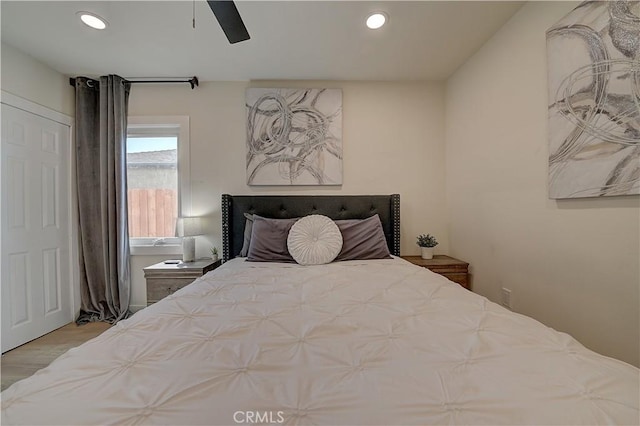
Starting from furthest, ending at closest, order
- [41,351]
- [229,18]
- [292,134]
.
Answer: [292,134] → [41,351] → [229,18]

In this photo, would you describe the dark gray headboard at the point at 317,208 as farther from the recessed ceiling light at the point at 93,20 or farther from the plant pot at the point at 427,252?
the recessed ceiling light at the point at 93,20

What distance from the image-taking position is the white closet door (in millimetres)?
2180

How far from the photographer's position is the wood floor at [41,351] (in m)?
1.88

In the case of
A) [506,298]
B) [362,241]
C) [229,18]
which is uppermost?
[229,18]

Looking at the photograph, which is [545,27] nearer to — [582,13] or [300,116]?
[582,13]

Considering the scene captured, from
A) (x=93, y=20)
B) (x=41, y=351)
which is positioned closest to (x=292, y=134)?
(x=93, y=20)

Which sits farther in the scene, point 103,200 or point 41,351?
point 103,200

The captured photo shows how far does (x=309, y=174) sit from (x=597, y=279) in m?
2.24

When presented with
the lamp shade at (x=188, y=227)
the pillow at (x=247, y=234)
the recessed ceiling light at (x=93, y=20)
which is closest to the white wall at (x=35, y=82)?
the recessed ceiling light at (x=93, y=20)

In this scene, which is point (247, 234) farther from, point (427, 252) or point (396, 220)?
point (427, 252)

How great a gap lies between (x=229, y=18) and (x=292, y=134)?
5.12 feet

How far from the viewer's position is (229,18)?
3.95 feet

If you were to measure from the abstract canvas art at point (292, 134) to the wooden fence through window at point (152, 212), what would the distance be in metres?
0.96

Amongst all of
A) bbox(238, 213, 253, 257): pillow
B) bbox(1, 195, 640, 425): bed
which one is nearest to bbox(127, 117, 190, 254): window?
bbox(238, 213, 253, 257): pillow
